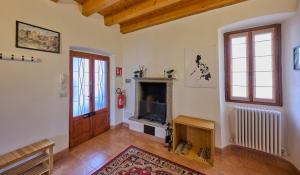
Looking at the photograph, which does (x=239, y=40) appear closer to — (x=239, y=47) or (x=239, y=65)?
(x=239, y=47)

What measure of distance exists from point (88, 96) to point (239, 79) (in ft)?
10.9

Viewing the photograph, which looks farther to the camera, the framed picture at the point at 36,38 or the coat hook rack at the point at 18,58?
the framed picture at the point at 36,38

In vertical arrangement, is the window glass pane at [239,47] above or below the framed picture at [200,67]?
above

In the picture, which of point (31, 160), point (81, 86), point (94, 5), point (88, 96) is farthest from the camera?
point (88, 96)

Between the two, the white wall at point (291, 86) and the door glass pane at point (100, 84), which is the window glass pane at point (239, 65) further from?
the door glass pane at point (100, 84)

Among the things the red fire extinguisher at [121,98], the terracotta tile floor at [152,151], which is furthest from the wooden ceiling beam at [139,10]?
the terracotta tile floor at [152,151]

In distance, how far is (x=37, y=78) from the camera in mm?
2297

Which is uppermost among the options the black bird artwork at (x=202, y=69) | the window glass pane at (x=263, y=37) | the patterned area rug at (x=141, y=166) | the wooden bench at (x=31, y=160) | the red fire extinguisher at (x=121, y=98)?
the window glass pane at (x=263, y=37)

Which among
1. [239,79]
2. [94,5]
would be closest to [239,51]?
[239,79]

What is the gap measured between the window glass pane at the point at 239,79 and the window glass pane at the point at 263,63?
233 mm

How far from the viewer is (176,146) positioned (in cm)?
291

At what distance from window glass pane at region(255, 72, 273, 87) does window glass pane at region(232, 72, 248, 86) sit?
18 centimetres

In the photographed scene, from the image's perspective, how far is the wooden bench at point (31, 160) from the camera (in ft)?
6.25

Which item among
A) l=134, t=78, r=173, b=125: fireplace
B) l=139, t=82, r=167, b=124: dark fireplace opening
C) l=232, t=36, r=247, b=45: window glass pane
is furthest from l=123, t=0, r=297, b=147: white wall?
l=232, t=36, r=247, b=45: window glass pane
